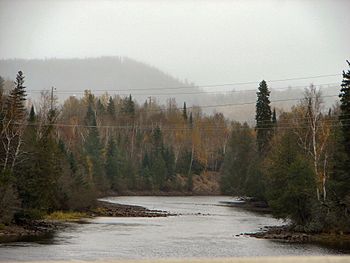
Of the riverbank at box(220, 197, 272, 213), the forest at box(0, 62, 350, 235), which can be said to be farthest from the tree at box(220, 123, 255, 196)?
the riverbank at box(220, 197, 272, 213)

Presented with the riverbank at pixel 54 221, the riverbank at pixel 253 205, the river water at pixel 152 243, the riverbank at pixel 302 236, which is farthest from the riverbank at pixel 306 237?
the riverbank at pixel 253 205

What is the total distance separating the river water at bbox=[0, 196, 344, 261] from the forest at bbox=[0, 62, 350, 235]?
3682 millimetres

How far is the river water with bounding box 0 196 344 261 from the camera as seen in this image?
65.3 ft

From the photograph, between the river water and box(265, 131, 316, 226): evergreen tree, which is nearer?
the river water

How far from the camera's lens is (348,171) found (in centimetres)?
3008

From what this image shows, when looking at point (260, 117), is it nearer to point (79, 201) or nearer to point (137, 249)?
point (79, 201)

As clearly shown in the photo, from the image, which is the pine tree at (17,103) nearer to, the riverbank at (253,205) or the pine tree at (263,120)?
the riverbank at (253,205)

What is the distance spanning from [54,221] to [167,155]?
46404 millimetres

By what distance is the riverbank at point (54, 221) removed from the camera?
2680 cm

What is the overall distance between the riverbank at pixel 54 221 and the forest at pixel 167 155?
0.68 metres

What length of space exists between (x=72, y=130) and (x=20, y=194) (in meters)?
51.5

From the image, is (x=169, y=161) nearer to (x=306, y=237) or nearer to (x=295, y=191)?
(x=295, y=191)

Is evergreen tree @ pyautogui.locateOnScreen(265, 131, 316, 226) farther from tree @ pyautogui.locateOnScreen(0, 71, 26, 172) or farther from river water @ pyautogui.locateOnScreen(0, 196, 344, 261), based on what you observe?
tree @ pyautogui.locateOnScreen(0, 71, 26, 172)

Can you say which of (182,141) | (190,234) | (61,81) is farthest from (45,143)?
(61,81)
